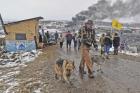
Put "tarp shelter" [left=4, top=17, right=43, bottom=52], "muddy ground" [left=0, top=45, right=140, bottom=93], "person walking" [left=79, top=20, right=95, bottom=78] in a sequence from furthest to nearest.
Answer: "tarp shelter" [left=4, top=17, right=43, bottom=52], "person walking" [left=79, top=20, right=95, bottom=78], "muddy ground" [left=0, top=45, right=140, bottom=93]

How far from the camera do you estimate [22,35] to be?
3291cm

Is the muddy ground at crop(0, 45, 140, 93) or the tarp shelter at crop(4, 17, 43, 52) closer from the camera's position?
the muddy ground at crop(0, 45, 140, 93)

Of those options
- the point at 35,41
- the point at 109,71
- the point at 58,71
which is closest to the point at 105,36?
the point at 109,71

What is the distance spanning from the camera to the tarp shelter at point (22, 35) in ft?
108

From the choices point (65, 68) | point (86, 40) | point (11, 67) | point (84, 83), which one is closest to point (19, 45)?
point (11, 67)

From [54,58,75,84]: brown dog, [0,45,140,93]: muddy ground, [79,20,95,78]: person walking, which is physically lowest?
[0,45,140,93]: muddy ground

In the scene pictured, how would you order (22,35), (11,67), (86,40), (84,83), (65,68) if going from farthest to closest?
(22,35) → (11,67) → (86,40) → (84,83) → (65,68)

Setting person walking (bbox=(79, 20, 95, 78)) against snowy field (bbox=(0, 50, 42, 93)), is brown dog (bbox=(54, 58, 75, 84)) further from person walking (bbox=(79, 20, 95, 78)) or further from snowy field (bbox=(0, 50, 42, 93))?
snowy field (bbox=(0, 50, 42, 93))

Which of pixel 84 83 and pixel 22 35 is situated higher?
pixel 84 83

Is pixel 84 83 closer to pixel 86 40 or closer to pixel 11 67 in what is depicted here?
pixel 86 40

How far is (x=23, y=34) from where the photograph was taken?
32.9m

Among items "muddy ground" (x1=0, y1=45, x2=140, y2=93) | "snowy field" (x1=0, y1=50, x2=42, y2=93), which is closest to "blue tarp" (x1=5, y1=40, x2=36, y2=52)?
"snowy field" (x1=0, y1=50, x2=42, y2=93)

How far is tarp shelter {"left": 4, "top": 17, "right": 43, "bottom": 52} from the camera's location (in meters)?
32.8

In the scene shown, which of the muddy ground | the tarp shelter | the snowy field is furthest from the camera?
the tarp shelter
